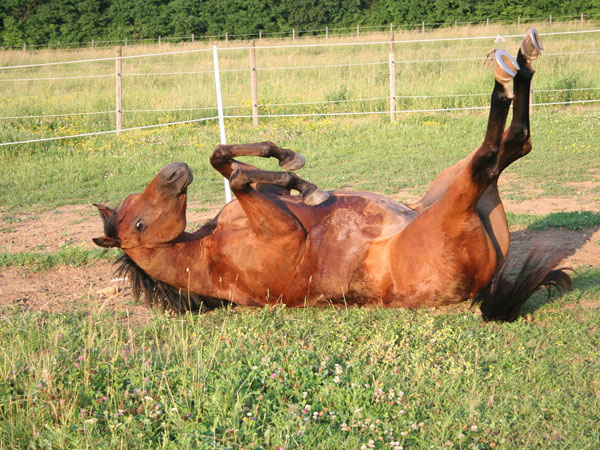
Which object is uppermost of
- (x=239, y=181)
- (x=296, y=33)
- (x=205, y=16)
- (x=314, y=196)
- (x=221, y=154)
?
(x=205, y=16)

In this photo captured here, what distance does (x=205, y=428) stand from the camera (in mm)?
2404

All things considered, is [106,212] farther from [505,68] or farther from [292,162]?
[505,68]

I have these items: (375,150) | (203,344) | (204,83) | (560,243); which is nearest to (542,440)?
(203,344)

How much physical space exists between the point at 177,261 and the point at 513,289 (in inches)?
82.4

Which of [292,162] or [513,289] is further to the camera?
[292,162]

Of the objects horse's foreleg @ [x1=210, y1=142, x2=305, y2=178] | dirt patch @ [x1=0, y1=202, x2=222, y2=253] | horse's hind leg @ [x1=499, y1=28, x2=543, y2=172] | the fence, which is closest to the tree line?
the fence

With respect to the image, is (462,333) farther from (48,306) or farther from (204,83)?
(204,83)

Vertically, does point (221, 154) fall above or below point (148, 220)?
above

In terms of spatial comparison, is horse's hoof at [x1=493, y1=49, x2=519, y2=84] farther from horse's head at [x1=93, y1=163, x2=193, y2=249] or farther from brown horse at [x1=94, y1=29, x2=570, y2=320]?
horse's head at [x1=93, y1=163, x2=193, y2=249]

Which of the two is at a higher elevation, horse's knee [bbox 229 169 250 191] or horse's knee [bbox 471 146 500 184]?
horse's knee [bbox 471 146 500 184]

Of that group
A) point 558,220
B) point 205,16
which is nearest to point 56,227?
point 558,220

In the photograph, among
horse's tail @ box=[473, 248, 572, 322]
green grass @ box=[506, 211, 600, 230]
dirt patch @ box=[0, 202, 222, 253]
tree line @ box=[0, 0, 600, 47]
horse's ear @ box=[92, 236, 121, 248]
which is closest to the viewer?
horse's tail @ box=[473, 248, 572, 322]

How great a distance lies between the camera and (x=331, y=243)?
3.79 meters

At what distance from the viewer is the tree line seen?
35.1 meters
